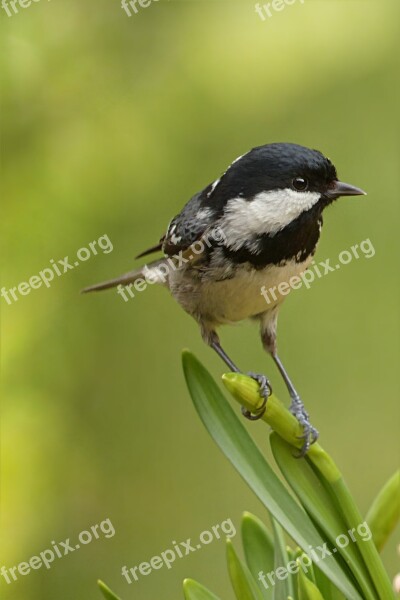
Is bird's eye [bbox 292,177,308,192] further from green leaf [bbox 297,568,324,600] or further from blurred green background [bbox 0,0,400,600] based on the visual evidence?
blurred green background [bbox 0,0,400,600]

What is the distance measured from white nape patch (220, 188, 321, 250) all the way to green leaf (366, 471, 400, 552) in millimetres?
332

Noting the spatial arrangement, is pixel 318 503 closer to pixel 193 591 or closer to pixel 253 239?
pixel 193 591

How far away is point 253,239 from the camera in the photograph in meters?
1.05

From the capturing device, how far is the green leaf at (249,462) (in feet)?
2.41

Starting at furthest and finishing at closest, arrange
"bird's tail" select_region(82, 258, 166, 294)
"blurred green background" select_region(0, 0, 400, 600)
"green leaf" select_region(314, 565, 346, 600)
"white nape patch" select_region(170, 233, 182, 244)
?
"blurred green background" select_region(0, 0, 400, 600)
"bird's tail" select_region(82, 258, 166, 294)
"white nape patch" select_region(170, 233, 182, 244)
"green leaf" select_region(314, 565, 346, 600)

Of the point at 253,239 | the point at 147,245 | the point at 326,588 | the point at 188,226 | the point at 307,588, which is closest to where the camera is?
the point at 307,588

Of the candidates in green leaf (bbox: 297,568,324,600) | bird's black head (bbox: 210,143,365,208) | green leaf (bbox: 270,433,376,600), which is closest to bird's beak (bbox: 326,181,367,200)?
bird's black head (bbox: 210,143,365,208)

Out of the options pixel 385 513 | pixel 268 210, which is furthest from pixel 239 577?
pixel 268 210

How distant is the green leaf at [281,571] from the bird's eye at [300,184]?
38 centimetres

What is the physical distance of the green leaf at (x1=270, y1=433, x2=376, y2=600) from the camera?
2.43 ft

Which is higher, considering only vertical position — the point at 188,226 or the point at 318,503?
the point at 188,226

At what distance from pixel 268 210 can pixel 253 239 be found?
0.06 m

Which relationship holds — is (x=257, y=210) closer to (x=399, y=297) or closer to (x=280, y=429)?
(x=280, y=429)

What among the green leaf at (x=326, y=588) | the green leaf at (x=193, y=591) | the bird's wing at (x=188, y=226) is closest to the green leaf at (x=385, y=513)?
the green leaf at (x=326, y=588)
